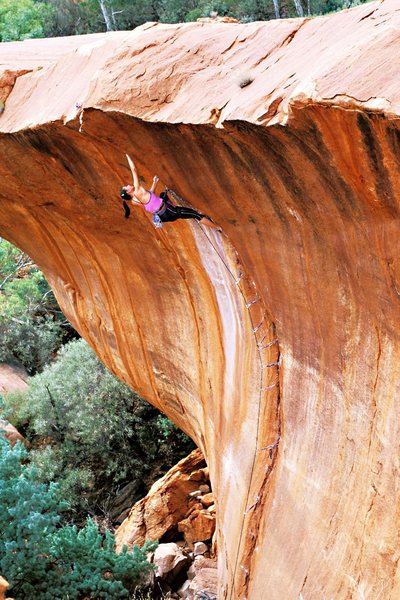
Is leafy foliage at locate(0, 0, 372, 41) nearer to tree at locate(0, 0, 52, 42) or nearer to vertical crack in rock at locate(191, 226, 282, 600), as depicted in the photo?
tree at locate(0, 0, 52, 42)

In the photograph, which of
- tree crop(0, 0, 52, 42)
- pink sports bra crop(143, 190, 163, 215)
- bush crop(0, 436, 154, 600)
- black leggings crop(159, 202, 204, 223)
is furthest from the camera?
tree crop(0, 0, 52, 42)

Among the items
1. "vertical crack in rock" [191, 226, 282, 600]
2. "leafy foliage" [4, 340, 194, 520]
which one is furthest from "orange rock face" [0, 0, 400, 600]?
"leafy foliage" [4, 340, 194, 520]

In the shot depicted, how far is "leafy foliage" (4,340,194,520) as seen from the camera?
37.6ft

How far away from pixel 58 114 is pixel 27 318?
11359 millimetres

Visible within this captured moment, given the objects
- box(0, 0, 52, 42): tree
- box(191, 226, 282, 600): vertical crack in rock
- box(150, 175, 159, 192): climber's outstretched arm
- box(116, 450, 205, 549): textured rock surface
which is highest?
box(150, 175, 159, 192): climber's outstretched arm

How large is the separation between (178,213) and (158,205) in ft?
0.58

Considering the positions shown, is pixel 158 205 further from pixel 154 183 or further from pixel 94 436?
pixel 94 436

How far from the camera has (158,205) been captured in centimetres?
467

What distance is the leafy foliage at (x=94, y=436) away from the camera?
11.5 metres

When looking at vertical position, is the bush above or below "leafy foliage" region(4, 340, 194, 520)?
above

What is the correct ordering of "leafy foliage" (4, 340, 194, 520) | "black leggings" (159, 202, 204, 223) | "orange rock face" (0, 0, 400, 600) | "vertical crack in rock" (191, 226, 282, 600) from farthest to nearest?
"leafy foliage" (4, 340, 194, 520)
"vertical crack in rock" (191, 226, 282, 600)
"black leggings" (159, 202, 204, 223)
"orange rock face" (0, 0, 400, 600)

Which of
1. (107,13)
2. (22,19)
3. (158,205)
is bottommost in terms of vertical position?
(107,13)

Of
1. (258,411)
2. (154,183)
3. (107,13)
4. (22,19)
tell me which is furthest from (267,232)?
(22,19)

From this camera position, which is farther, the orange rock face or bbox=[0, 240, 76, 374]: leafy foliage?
bbox=[0, 240, 76, 374]: leafy foliage
